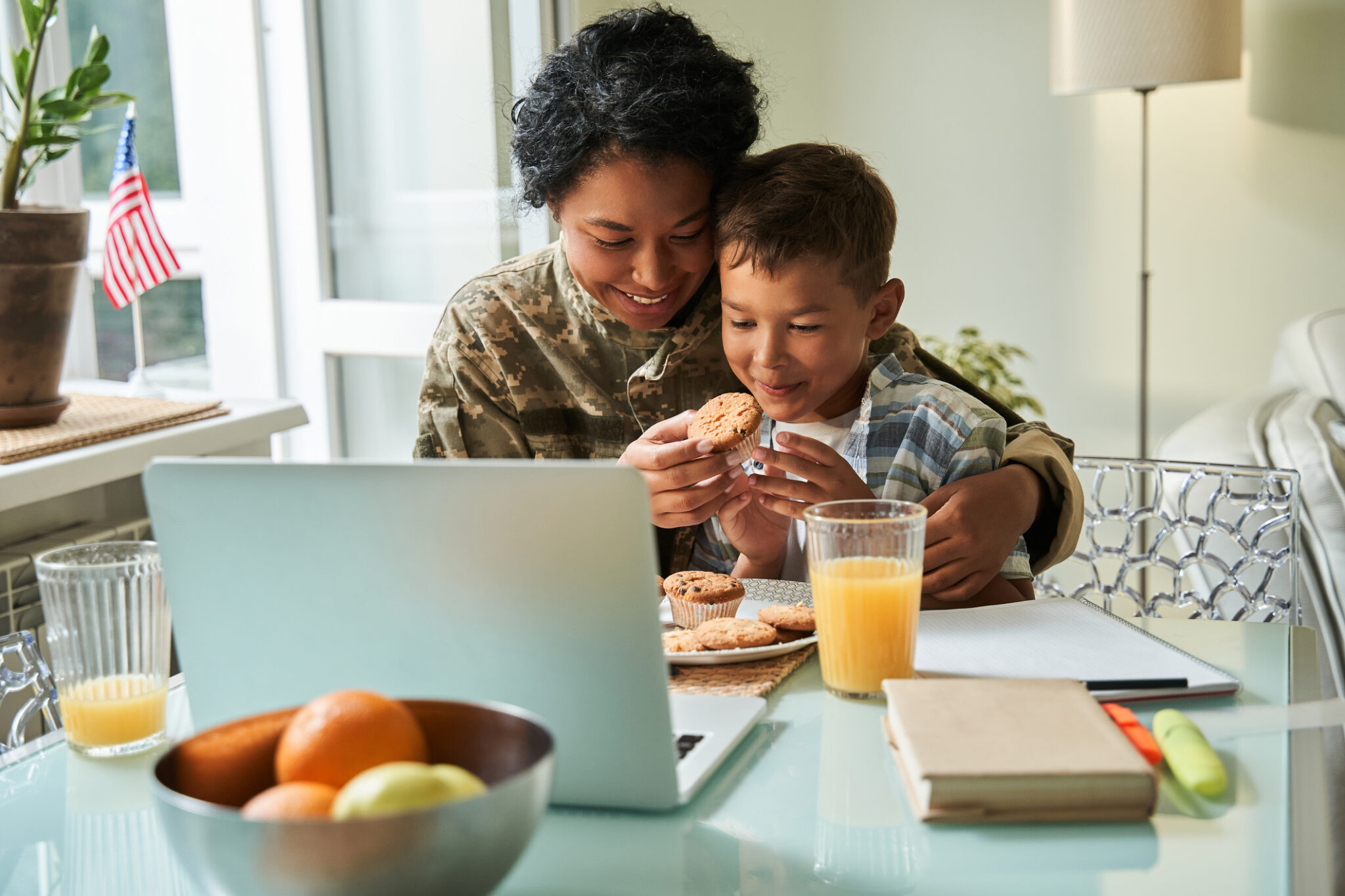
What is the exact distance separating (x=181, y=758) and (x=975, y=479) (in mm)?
819

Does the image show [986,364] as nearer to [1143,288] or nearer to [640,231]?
[1143,288]

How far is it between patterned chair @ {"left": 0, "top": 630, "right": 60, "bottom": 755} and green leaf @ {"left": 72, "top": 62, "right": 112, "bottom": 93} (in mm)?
1044

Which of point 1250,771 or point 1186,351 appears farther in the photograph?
point 1186,351

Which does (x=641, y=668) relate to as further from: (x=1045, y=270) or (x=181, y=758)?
(x=1045, y=270)

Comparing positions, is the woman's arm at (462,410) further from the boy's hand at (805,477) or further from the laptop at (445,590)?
the laptop at (445,590)

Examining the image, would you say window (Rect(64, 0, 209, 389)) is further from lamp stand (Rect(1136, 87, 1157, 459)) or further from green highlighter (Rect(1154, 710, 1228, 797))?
green highlighter (Rect(1154, 710, 1228, 797))

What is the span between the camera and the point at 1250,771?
2.24ft

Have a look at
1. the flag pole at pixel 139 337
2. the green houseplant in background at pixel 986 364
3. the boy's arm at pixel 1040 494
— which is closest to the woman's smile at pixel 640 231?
the boy's arm at pixel 1040 494

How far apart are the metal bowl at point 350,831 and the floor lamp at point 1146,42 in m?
2.43

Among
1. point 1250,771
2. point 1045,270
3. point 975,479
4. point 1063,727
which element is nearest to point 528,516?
point 1063,727

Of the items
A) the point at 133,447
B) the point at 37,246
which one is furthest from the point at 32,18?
the point at 133,447

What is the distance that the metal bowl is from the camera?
1.42ft

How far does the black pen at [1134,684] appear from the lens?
2.55ft

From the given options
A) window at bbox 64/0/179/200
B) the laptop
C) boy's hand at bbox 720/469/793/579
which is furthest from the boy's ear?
window at bbox 64/0/179/200
